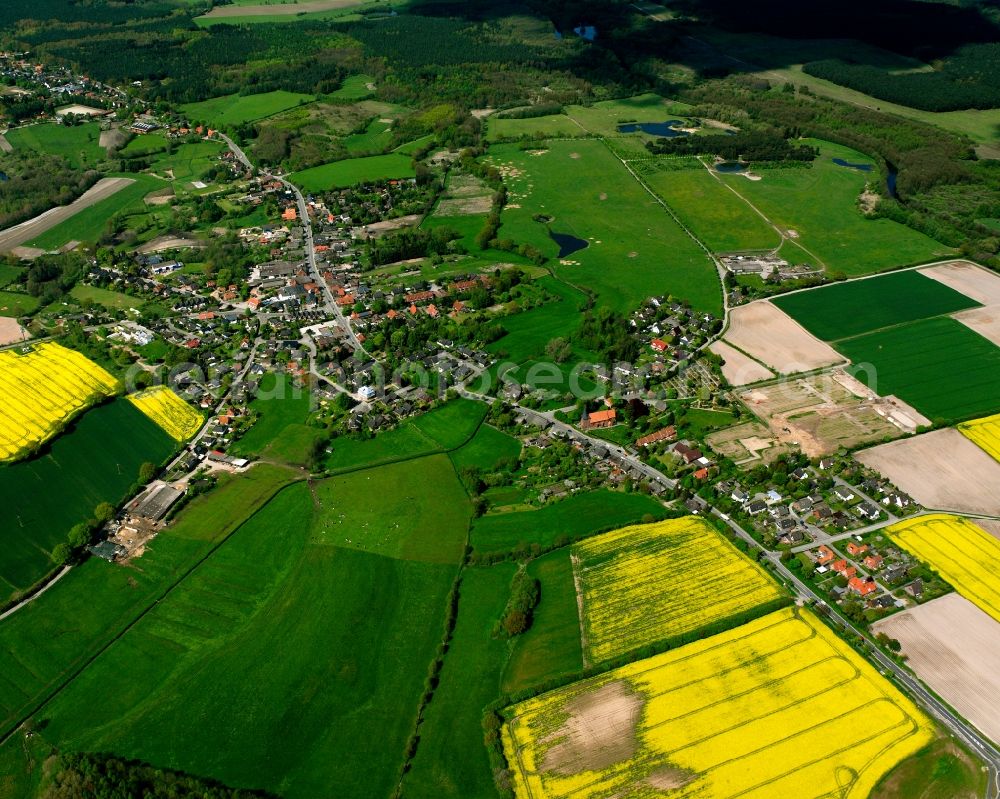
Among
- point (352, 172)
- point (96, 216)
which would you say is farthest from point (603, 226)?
point (96, 216)

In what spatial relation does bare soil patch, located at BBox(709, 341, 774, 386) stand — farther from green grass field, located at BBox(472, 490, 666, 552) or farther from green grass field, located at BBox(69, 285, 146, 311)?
green grass field, located at BBox(69, 285, 146, 311)

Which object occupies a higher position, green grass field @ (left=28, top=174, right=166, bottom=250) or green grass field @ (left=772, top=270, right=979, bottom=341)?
green grass field @ (left=772, top=270, right=979, bottom=341)

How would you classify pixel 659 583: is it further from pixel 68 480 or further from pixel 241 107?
pixel 241 107

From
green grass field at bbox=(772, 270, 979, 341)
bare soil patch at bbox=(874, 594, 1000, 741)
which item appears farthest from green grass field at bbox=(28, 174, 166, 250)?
bare soil patch at bbox=(874, 594, 1000, 741)

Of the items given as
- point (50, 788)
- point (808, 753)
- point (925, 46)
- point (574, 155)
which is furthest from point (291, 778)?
point (925, 46)

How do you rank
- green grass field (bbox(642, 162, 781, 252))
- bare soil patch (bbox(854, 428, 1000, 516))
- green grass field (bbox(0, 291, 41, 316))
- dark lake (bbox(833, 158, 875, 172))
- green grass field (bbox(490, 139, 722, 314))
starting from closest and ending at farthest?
1. bare soil patch (bbox(854, 428, 1000, 516))
2. green grass field (bbox(0, 291, 41, 316))
3. green grass field (bbox(490, 139, 722, 314))
4. green grass field (bbox(642, 162, 781, 252))
5. dark lake (bbox(833, 158, 875, 172))

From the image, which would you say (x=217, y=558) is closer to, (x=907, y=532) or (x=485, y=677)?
(x=485, y=677)
